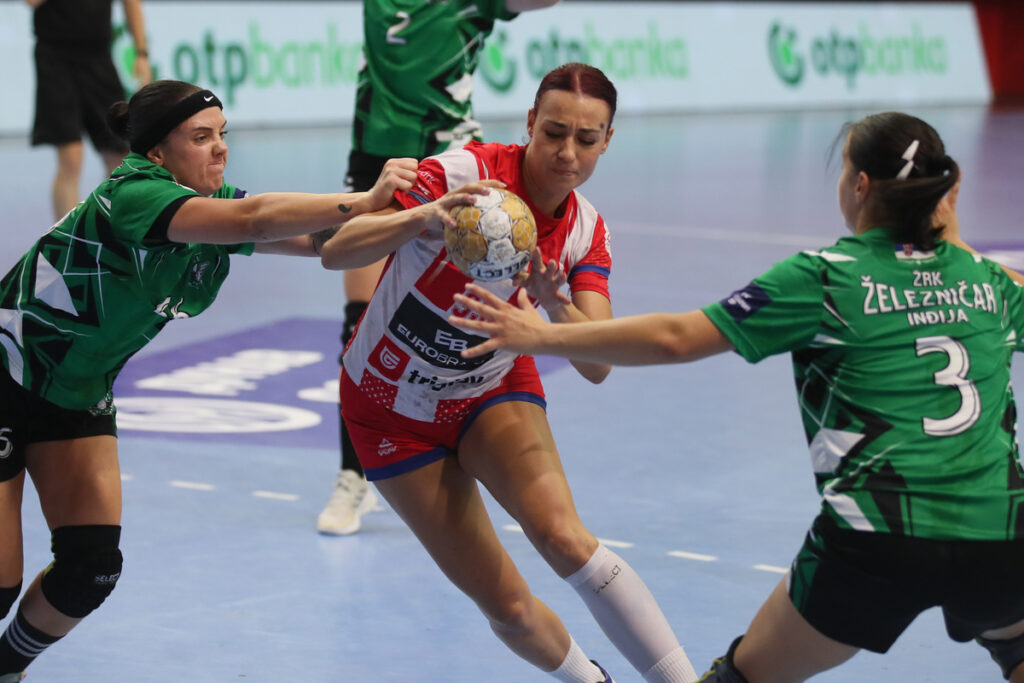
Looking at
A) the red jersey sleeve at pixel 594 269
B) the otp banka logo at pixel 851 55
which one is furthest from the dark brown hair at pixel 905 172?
the otp banka logo at pixel 851 55

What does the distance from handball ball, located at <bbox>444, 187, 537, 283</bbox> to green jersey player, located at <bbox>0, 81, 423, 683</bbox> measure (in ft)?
0.73

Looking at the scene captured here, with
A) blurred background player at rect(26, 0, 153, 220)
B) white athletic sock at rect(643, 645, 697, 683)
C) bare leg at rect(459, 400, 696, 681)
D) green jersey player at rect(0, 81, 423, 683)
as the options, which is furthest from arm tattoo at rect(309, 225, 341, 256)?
blurred background player at rect(26, 0, 153, 220)

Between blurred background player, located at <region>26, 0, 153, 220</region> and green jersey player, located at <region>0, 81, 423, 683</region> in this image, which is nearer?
green jersey player, located at <region>0, 81, 423, 683</region>

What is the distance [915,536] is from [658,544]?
2148mm

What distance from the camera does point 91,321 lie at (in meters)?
3.21

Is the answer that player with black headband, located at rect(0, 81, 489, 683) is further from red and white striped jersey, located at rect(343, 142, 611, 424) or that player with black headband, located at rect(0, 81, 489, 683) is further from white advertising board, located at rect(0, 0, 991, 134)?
white advertising board, located at rect(0, 0, 991, 134)

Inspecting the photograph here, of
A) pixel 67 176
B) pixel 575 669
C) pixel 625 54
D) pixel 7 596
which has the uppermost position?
pixel 7 596

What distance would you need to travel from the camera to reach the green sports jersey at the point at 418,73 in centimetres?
506

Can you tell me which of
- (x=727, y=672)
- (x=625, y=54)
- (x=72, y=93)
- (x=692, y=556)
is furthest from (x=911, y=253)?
(x=625, y=54)

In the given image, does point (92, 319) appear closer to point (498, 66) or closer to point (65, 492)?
point (65, 492)

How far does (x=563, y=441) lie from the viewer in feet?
19.0

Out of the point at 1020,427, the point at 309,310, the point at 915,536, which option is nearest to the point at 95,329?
the point at 915,536

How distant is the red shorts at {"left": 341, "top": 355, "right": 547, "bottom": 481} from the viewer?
3377mm

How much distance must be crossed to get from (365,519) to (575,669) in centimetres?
182
